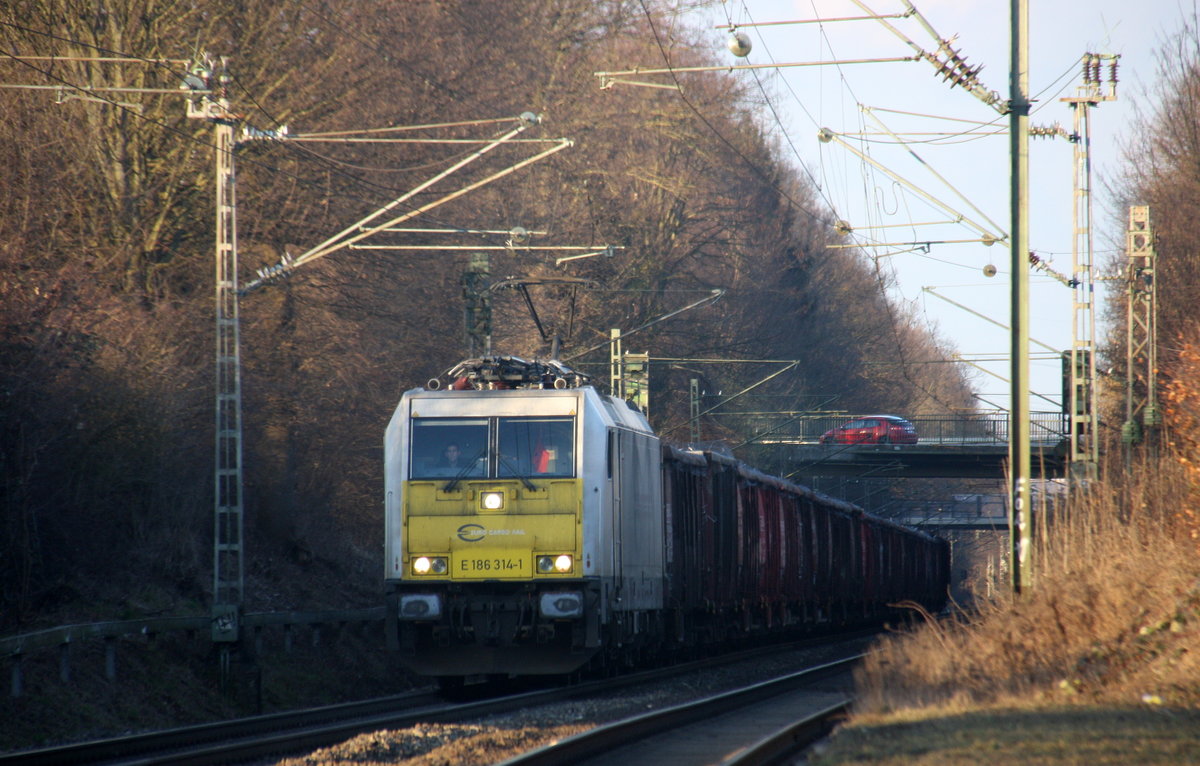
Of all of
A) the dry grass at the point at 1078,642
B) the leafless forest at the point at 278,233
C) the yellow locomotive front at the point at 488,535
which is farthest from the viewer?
the leafless forest at the point at 278,233

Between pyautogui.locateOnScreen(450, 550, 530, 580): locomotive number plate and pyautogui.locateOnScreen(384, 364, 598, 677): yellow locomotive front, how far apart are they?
11 mm

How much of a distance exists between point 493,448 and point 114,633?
452 centimetres

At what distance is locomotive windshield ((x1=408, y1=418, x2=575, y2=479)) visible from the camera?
15.6 meters

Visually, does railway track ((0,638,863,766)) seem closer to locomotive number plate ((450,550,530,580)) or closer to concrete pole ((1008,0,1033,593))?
locomotive number plate ((450,550,530,580))

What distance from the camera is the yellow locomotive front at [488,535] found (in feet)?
49.7

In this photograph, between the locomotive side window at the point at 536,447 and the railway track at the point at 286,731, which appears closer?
the railway track at the point at 286,731

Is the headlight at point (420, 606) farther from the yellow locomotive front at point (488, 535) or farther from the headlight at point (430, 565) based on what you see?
the headlight at point (430, 565)

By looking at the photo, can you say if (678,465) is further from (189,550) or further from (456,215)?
(456,215)

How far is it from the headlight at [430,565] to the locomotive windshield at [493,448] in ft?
2.99

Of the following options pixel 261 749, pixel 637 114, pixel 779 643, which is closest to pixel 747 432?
pixel 637 114

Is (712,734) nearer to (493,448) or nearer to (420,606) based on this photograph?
(420,606)

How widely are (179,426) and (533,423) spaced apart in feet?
21.7

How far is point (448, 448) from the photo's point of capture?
1570 cm

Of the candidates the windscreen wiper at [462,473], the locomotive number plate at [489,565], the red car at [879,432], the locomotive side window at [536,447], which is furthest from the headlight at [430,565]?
the red car at [879,432]
